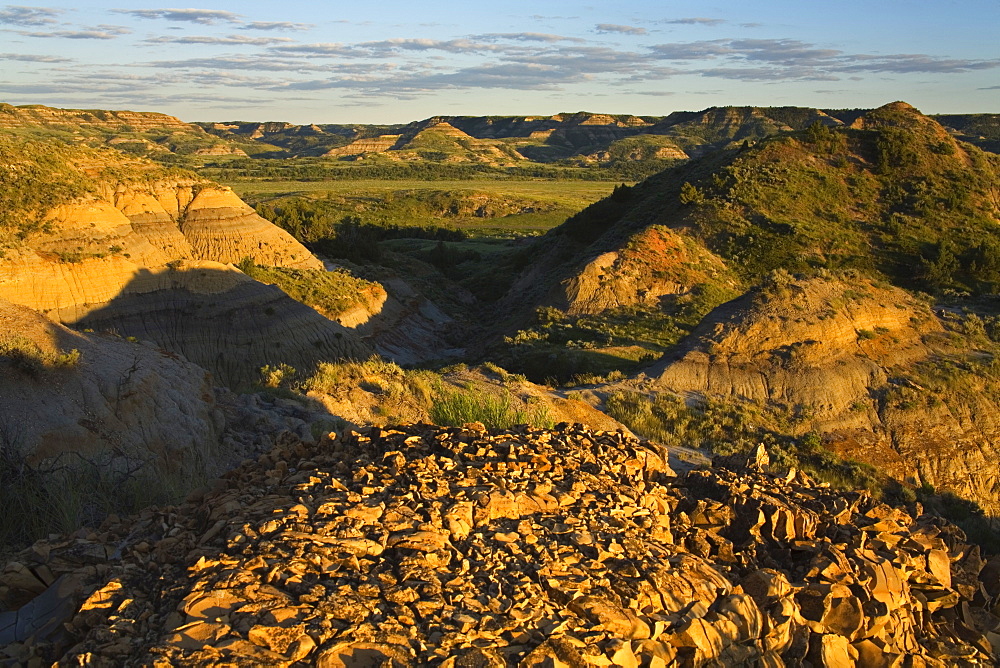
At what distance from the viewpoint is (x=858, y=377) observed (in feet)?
58.2

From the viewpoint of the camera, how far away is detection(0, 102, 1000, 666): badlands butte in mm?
4742

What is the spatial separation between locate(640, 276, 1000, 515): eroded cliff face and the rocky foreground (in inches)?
373

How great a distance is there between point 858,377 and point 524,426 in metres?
12.5

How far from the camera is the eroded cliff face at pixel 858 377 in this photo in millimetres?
16203

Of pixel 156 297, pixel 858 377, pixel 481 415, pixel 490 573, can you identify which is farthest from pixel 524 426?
pixel 156 297

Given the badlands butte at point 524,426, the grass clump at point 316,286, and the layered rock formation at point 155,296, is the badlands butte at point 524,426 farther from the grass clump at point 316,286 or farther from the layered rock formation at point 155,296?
the grass clump at point 316,286

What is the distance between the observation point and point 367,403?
48.9 ft

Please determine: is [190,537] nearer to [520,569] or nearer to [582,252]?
[520,569]

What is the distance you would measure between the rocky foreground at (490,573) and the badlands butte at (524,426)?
0.03 meters

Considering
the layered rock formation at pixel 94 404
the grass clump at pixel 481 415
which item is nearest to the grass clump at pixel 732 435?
the grass clump at pixel 481 415

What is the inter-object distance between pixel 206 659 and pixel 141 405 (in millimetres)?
7143

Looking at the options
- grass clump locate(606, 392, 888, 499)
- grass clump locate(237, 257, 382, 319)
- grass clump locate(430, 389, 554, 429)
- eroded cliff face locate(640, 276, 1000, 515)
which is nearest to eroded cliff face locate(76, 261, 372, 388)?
grass clump locate(237, 257, 382, 319)

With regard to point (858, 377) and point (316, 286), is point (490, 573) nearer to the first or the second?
point (858, 377)

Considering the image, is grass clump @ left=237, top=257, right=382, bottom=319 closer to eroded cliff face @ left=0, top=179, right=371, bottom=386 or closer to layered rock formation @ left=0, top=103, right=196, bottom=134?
eroded cliff face @ left=0, top=179, right=371, bottom=386
